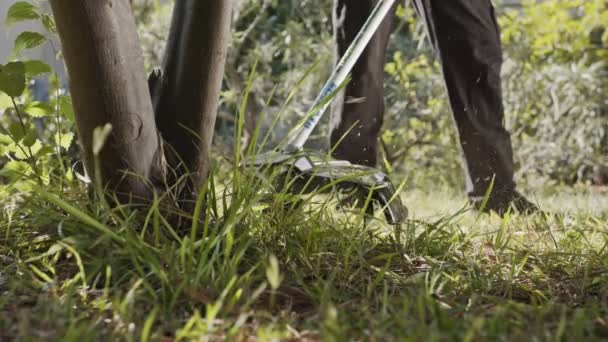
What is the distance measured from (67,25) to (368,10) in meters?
1.62

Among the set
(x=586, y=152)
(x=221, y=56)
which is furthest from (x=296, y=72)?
(x=221, y=56)

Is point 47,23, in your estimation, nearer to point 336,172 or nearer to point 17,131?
point 17,131

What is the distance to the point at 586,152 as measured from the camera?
15.5 ft

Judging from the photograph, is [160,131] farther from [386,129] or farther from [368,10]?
[386,129]

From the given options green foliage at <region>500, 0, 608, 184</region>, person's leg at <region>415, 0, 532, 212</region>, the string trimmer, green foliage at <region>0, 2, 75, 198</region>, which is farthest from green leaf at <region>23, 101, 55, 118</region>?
green foliage at <region>500, 0, 608, 184</region>

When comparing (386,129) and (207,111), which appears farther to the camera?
(386,129)

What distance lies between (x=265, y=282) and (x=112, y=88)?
0.50 m

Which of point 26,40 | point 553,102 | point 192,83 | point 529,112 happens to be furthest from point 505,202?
point 553,102

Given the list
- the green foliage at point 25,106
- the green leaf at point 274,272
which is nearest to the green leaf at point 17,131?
the green foliage at point 25,106

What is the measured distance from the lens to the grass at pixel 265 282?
3.21 feet

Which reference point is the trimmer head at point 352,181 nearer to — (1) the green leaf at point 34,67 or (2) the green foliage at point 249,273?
(2) the green foliage at point 249,273

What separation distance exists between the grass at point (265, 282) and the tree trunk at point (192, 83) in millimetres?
116

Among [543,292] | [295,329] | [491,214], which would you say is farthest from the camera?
[491,214]

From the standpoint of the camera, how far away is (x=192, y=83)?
1449mm
